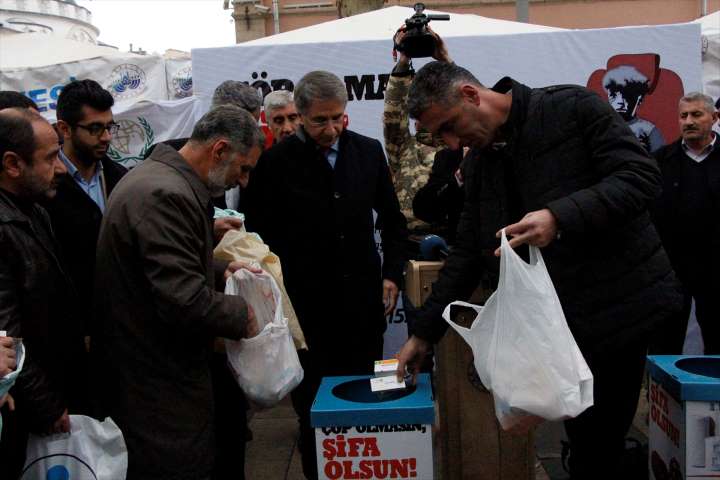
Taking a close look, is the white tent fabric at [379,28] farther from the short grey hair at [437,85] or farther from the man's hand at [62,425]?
the man's hand at [62,425]

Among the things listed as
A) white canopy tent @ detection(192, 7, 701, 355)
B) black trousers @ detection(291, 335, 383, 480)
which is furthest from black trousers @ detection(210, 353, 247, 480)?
white canopy tent @ detection(192, 7, 701, 355)

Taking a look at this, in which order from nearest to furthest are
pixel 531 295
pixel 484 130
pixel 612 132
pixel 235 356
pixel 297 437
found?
pixel 531 295
pixel 612 132
pixel 484 130
pixel 235 356
pixel 297 437

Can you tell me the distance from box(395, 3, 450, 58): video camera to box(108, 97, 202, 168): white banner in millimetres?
2957

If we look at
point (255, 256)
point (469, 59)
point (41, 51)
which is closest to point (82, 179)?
point (255, 256)

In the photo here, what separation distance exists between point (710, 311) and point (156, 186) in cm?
330

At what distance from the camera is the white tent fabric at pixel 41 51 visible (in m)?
7.21

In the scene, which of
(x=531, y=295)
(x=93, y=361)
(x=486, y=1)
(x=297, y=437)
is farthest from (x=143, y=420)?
(x=486, y=1)

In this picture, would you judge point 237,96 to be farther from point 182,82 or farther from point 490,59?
point 182,82

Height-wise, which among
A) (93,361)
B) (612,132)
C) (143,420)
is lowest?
(143,420)

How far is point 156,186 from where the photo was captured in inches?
75.7

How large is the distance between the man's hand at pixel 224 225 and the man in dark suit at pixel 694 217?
8.72ft

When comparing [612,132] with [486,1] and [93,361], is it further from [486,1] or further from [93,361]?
[486,1]

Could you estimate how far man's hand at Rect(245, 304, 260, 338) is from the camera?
82.7 inches

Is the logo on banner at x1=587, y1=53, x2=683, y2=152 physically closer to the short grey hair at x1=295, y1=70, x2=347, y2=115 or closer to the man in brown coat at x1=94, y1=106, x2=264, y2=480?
the short grey hair at x1=295, y1=70, x2=347, y2=115
